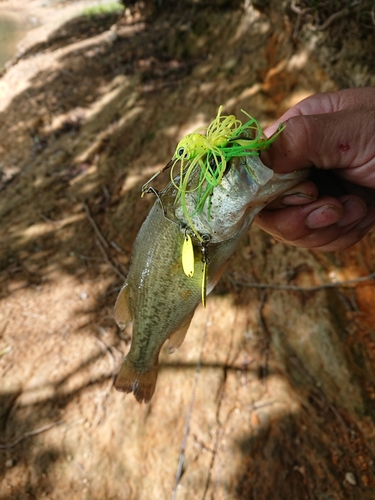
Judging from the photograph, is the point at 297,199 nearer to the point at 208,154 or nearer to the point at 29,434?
the point at 208,154

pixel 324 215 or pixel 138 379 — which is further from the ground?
pixel 324 215

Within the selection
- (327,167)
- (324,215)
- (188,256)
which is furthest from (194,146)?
(324,215)

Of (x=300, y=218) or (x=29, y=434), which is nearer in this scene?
(x=300, y=218)

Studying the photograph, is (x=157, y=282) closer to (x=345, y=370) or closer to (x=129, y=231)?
(x=345, y=370)

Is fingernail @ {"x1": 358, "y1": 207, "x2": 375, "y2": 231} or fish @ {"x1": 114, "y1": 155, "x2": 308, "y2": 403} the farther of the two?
fingernail @ {"x1": 358, "y1": 207, "x2": 375, "y2": 231}

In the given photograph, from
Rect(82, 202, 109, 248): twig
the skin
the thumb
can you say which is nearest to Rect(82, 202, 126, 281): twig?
Rect(82, 202, 109, 248): twig

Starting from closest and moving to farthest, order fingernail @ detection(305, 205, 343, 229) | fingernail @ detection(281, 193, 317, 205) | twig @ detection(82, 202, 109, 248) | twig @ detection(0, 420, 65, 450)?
1. fingernail @ detection(281, 193, 317, 205)
2. fingernail @ detection(305, 205, 343, 229)
3. twig @ detection(0, 420, 65, 450)
4. twig @ detection(82, 202, 109, 248)

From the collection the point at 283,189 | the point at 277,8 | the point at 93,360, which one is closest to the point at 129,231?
the point at 93,360

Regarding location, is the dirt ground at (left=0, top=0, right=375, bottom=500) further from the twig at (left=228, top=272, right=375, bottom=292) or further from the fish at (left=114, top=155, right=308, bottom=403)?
the fish at (left=114, top=155, right=308, bottom=403)
